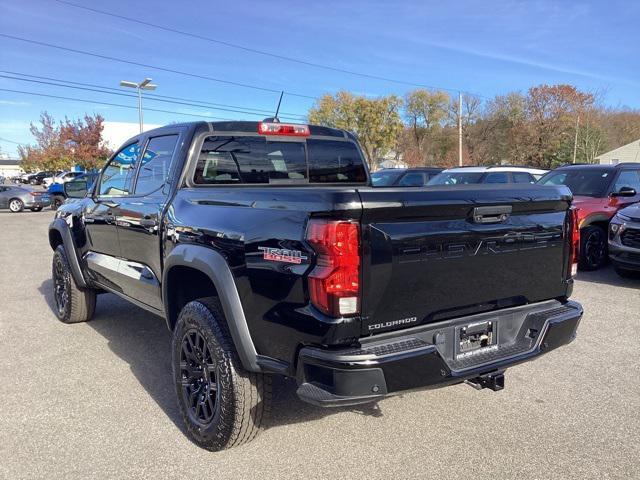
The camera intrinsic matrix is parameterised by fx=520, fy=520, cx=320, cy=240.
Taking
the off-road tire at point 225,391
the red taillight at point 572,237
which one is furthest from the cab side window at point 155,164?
the red taillight at point 572,237

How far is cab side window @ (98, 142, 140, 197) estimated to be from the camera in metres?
4.46

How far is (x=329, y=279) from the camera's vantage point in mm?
2340

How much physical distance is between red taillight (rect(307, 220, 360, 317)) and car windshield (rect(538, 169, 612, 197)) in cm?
756

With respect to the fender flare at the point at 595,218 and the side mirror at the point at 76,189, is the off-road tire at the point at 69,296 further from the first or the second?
the fender flare at the point at 595,218

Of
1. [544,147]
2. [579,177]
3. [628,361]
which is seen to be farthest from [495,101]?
[628,361]

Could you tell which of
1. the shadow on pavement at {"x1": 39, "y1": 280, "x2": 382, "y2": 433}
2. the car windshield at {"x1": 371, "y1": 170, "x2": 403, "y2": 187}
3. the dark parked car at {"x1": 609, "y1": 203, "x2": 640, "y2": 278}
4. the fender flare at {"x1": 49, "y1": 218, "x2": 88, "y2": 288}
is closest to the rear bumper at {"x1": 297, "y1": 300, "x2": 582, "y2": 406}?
the shadow on pavement at {"x1": 39, "y1": 280, "x2": 382, "y2": 433}

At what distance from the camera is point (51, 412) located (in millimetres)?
3633

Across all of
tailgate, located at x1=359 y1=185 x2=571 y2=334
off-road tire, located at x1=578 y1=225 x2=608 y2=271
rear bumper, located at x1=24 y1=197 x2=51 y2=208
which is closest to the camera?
tailgate, located at x1=359 y1=185 x2=571 y2=334

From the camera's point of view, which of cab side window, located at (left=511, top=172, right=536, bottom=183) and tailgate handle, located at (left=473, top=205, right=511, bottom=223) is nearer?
tailgate handle, located at (left=473, top=205, right=511, bottom=223)

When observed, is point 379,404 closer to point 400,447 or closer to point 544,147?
point 400,447

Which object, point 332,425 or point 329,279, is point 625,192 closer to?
point 332,425

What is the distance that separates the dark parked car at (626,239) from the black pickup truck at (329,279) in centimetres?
463

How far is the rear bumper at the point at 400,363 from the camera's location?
2.37m

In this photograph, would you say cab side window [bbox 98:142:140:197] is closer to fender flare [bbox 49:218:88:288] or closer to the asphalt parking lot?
fender flare [bbox 49:218:88:288]
